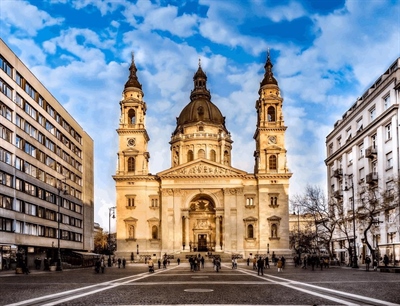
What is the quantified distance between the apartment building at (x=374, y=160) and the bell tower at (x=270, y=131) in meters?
17.0

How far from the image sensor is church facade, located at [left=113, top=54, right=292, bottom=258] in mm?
92312

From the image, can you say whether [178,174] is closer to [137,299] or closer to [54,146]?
[54,146]

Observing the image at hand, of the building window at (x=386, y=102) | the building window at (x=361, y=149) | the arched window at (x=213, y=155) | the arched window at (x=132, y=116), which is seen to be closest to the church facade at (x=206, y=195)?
the arched window at (x=132, y=116)

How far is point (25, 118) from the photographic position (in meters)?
62.6

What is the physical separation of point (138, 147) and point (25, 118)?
114 feet

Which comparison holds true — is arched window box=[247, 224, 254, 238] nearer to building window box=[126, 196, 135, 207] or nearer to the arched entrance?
the arched entrance

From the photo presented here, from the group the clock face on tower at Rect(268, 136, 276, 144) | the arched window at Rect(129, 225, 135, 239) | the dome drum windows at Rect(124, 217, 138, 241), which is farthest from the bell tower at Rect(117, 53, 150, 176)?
the clock face on tower at Rect(268, 136, 276, 144)

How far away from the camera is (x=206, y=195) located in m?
94.6

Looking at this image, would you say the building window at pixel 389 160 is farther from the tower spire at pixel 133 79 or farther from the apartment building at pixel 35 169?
the tower spire at pixel 133 79

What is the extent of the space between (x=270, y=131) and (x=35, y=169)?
42.4 m

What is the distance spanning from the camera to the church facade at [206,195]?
303ft

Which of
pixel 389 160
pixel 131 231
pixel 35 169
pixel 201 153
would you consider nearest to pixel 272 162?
pixel 201 153

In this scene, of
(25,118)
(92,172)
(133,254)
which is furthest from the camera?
(92,172)

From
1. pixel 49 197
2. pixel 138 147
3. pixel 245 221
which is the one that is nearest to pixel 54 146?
pixel 49 197
